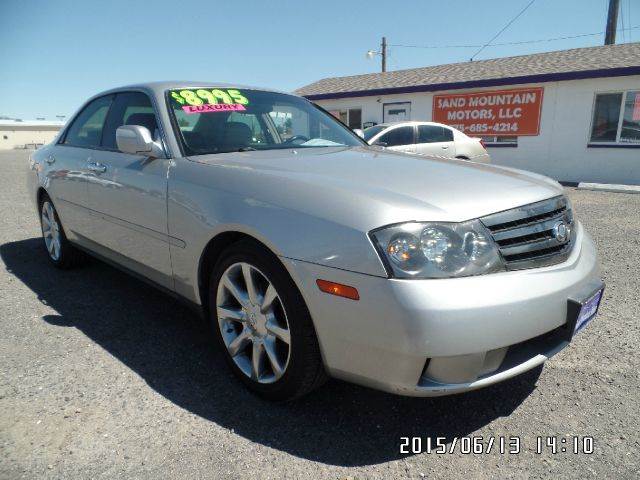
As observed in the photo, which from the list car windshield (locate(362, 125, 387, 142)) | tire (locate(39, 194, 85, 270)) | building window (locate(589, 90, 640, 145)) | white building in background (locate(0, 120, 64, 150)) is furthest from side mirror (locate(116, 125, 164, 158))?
white building in background (locate(0, 120, 64, 150))

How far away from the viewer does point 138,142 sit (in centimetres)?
271

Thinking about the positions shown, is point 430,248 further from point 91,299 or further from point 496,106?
point 496,106

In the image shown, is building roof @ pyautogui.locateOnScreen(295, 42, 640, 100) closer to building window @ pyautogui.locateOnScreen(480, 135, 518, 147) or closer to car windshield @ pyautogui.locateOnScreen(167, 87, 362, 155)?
building window @ pyautogui.locateOnScreen(480, 135, 518, 147)

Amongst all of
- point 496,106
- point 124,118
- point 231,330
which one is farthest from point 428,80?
point 231,330

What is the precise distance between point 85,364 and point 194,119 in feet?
5.29

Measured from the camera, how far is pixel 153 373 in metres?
2.59

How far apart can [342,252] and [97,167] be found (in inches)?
91.8

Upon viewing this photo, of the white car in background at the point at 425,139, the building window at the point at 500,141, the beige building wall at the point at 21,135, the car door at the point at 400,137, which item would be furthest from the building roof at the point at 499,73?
the beige building wall at the point at 21,135

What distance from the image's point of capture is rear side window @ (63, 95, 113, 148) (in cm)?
369

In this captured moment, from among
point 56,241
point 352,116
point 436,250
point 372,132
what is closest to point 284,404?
point 436,250

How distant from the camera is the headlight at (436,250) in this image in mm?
1731

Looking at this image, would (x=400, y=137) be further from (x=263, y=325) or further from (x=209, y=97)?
(x=263, y=325)
